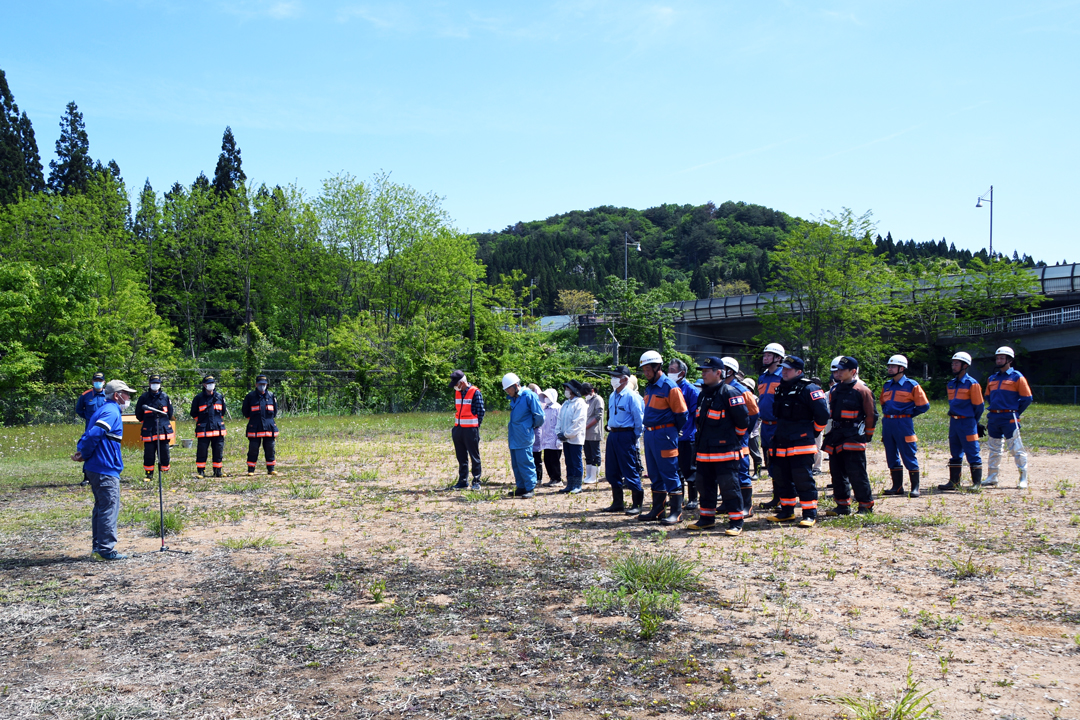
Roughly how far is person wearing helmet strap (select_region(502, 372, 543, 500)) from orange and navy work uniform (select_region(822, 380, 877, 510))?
14.9ft

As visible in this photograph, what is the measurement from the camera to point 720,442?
8828mm

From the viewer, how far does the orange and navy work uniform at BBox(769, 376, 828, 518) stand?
8867mm

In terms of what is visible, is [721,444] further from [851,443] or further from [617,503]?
[617,503]

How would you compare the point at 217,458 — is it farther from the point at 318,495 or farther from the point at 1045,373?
the point at 1045,373

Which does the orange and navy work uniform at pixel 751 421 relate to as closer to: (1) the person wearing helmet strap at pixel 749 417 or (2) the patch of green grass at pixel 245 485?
(1) the person wearing helmet strap at pixel 749 417

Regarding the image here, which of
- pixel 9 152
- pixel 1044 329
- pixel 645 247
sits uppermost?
pixel 645 247

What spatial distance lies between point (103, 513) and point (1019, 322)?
55.4 meters

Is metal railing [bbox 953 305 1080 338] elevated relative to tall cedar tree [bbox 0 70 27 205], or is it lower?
lower

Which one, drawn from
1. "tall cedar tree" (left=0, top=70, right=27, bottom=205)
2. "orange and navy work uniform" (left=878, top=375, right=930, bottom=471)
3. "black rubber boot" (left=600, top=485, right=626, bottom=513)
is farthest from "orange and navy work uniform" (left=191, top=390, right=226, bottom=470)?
"tall cedar tree" (left=0, top=70, right=27, bottom=205)

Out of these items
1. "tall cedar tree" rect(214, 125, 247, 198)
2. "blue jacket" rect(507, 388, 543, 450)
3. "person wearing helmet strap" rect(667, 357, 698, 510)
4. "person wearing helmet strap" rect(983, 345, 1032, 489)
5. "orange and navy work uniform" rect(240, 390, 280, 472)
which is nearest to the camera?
"person wearing helmet strap" rect(667, 357, 698, 510)

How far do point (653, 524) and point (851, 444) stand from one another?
108 inches

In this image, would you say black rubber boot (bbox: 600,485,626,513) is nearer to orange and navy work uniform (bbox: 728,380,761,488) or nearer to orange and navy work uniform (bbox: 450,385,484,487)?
orange and navy work uniform (bbox: 728,380,761,488)

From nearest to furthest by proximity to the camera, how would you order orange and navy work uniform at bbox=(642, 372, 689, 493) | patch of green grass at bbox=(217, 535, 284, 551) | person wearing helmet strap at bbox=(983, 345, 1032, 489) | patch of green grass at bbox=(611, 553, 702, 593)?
patch of green grass at bbox=(611, 553, 702, 593) → patch of green grass at bbox=(217, 535, 284, 551) → orange and navy work uniform at bbox=(642, 372, 689, 493) → person wearing helmet strap at bbox=(983, 345, 1032, 489)

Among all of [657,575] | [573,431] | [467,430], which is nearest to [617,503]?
[573,431]
